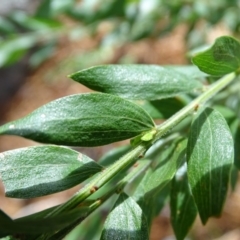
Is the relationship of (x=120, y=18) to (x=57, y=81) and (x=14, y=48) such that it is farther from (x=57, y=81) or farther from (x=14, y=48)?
(x=57, y=81)

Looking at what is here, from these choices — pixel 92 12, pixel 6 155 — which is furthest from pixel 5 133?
pixel 92 12

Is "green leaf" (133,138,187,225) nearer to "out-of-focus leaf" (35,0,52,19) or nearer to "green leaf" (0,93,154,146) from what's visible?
"green leaf" (0,93,154,146)

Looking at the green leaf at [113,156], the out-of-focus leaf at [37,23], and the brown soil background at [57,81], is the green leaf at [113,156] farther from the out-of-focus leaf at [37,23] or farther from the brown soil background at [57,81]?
the brown soil background at [57,81]

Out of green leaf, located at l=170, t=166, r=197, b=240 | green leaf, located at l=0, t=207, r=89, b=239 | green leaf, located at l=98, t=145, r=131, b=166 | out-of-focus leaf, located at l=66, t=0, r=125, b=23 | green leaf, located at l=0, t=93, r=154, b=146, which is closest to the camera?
green leaf, located at l=0, t=207, r=89, b=239

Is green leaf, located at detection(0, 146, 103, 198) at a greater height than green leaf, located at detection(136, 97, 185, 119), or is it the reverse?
green leaf, located at detection(0, 146, 103, 198)

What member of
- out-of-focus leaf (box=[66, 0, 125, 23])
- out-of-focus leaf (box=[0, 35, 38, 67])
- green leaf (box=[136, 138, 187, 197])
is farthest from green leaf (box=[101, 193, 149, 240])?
out-of-focus leaf (box=[0, 35, 38, 67])

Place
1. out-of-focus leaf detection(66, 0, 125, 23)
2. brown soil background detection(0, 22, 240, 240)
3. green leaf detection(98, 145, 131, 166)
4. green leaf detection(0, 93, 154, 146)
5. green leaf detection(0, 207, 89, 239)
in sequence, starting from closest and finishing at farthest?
green leaf detection(0, 207, 89, 239)
green leaf detection(0, 93, 154, 146)
green leaf detection(98, 145, 131, 166)
out-of-focus leaf detection(66, 0, 125, 23)
brown soil background detection(0, 22, 240, 240)
